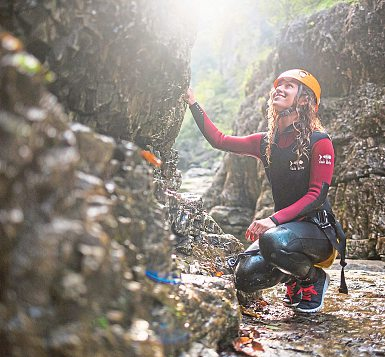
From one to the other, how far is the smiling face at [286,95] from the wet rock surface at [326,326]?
6.69 ft

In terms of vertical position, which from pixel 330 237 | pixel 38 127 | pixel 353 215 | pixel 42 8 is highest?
pixel 42 8

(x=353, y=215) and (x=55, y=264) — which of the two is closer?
(x=55, y=264)

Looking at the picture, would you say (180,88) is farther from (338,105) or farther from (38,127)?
(338,105)

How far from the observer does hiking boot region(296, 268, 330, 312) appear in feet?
12.8

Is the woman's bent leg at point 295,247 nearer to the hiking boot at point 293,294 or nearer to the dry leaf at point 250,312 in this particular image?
the hiking boot at point 293,294

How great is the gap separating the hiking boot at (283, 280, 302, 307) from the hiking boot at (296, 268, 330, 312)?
5.8 inches

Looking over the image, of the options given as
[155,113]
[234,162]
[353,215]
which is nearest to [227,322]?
[155,113]

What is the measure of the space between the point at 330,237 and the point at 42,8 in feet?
10.3

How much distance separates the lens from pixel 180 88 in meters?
3.68

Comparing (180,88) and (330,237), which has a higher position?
(180,88)

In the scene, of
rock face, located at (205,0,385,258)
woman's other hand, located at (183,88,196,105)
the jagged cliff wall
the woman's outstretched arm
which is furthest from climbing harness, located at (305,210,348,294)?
rock face, located at (205,0,385,258)

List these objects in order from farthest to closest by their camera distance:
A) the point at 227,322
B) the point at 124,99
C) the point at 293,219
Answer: the point at 293,219, the point at 124,99, the point at 227,322

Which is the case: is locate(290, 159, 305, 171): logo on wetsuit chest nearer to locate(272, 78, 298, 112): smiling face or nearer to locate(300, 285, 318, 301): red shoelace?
locate(272, 78, 298, 112): smiling face

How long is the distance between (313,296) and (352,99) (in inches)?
278
